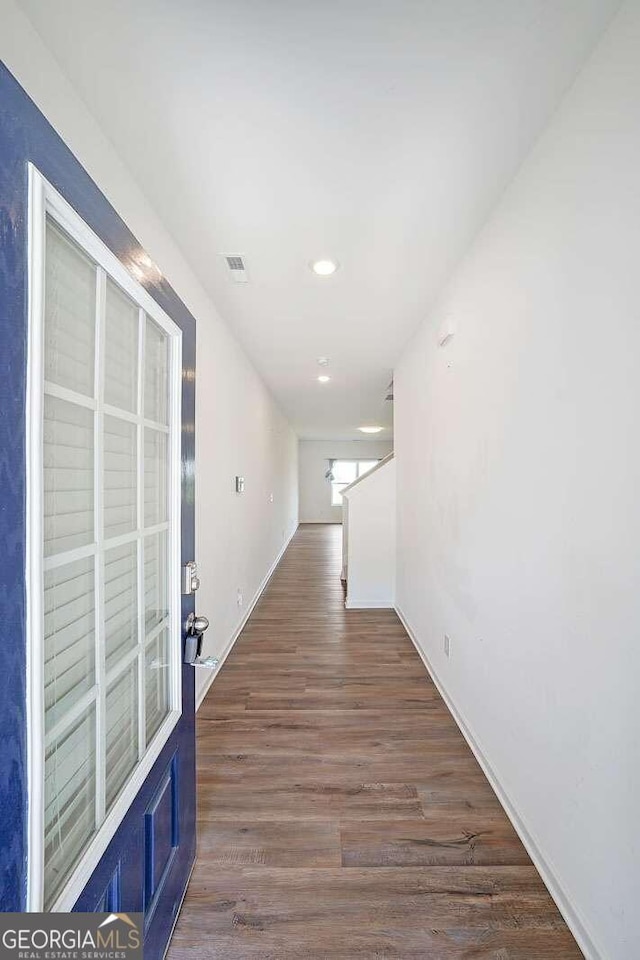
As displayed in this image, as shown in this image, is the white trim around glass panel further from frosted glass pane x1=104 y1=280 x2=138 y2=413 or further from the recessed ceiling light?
the recessed ceiling light

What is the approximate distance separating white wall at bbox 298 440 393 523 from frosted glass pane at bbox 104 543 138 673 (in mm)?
9840

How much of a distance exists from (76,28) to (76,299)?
0.85m

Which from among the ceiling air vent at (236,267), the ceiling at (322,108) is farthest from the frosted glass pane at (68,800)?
the ceiling air vent at (236,267)

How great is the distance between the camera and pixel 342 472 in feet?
36.8

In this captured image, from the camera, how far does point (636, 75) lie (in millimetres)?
951

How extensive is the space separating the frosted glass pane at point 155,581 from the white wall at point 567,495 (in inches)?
50.0

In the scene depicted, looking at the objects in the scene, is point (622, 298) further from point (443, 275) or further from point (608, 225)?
point (443, 275)

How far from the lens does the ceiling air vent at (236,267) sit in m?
2.04

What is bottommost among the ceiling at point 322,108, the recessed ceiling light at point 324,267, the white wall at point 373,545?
the white wall at point 373,545

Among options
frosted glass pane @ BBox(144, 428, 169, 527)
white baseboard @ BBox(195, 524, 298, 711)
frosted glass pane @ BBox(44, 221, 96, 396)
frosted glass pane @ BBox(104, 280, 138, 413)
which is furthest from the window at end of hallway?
frosted glass pane @ BBox(44, 221, 96, 396)

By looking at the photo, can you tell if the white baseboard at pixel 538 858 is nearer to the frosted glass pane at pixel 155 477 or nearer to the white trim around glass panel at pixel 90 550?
the white trim around glass panel at pixel 90 550

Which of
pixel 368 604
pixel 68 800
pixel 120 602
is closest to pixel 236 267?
pixel 120 602

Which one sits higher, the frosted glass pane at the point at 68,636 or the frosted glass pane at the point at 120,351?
the frosted glass pane at the point at 120,351

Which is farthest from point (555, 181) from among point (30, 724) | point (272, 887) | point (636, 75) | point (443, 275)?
point (272, 887)
